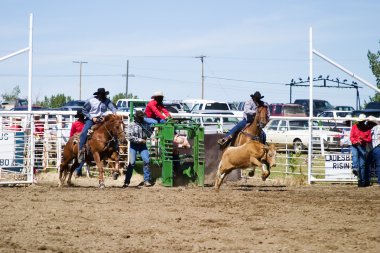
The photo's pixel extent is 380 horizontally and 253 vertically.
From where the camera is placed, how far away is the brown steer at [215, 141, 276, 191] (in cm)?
1519

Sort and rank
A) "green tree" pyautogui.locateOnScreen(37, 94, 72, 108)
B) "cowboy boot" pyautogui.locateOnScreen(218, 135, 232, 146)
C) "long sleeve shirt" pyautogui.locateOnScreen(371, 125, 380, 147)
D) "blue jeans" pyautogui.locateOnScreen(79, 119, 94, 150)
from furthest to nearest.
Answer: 1. "green tree" pyautogui.locateOnScreen(37, 94, 72, 108)
2. "long sleeve shirt" pyautogui.locateOnScreen(371, 125, 380, 147)
3. "cowboy boot" pyautogui.locateOnScreen(218, 135, 232, 146)
4. "blue jeans" pyautogui.locateOnScreen(79, 119, 94, 150)

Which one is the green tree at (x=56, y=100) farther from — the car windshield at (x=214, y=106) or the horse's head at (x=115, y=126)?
the horse's head at (x=115, y=126)

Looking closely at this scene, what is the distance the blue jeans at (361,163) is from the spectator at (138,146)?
16.3 feet

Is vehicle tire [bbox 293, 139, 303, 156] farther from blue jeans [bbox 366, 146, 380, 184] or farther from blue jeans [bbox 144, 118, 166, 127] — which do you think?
blue jeans [bbox 144, 118, 166, 127]

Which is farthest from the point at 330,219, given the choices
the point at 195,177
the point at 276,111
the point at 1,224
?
the point at 276,111

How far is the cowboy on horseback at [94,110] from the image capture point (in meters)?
16.4

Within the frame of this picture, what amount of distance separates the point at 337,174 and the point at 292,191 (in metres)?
3.26

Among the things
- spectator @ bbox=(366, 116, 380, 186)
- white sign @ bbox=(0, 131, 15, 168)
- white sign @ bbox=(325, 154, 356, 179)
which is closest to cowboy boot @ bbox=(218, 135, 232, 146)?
white sign @ bbox=(325, 154, 356, 179)

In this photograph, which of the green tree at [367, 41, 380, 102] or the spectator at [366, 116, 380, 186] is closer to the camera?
the spectator at [366, 116, 380, 186]

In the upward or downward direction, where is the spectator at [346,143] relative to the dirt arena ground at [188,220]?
upward

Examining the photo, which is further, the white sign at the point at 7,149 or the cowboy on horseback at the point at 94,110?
the white sign at the point at 7,149

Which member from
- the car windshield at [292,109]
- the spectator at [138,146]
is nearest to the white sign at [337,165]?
the spectator at [138,146]

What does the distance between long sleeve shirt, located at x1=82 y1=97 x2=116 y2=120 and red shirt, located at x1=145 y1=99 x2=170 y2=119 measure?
42.1 inches

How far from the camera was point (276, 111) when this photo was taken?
38875 millimetres
